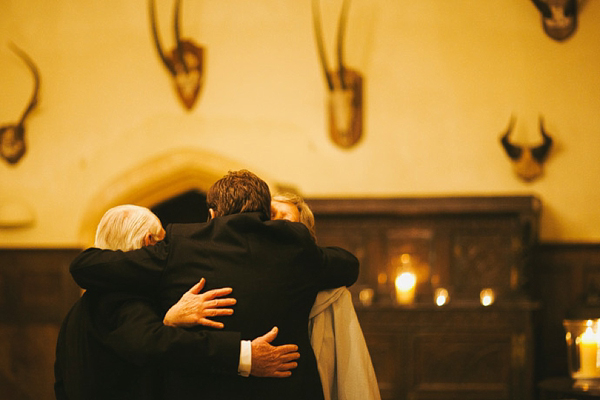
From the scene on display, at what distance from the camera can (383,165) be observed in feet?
18.7

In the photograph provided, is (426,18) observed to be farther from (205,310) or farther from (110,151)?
(205,310)

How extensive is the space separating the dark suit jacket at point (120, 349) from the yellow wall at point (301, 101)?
12.4 feet

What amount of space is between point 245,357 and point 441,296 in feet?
11.5

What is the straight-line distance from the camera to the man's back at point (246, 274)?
2.02 meters

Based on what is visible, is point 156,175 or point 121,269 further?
point 156,175

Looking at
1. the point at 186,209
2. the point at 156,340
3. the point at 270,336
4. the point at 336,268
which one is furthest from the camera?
the point at 186,209

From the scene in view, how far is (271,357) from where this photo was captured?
2.02m

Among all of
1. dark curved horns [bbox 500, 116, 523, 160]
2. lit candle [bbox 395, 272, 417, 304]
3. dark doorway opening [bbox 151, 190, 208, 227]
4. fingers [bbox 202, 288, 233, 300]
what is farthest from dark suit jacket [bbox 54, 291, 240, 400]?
dark doorway opening [bbox 151, 190, 208, 227]

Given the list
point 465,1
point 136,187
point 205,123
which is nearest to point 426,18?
point 465,1

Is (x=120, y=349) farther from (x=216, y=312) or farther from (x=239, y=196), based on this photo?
(x=239, y=196)

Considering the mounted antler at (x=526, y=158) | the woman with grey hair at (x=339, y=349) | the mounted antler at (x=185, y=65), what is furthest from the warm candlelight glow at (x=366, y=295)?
the woman with grey hair at (x=339, y=349)

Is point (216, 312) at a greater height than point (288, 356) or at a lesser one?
greater

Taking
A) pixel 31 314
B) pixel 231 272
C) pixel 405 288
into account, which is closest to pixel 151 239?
pixel 231 272

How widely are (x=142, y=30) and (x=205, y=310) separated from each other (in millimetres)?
4692
